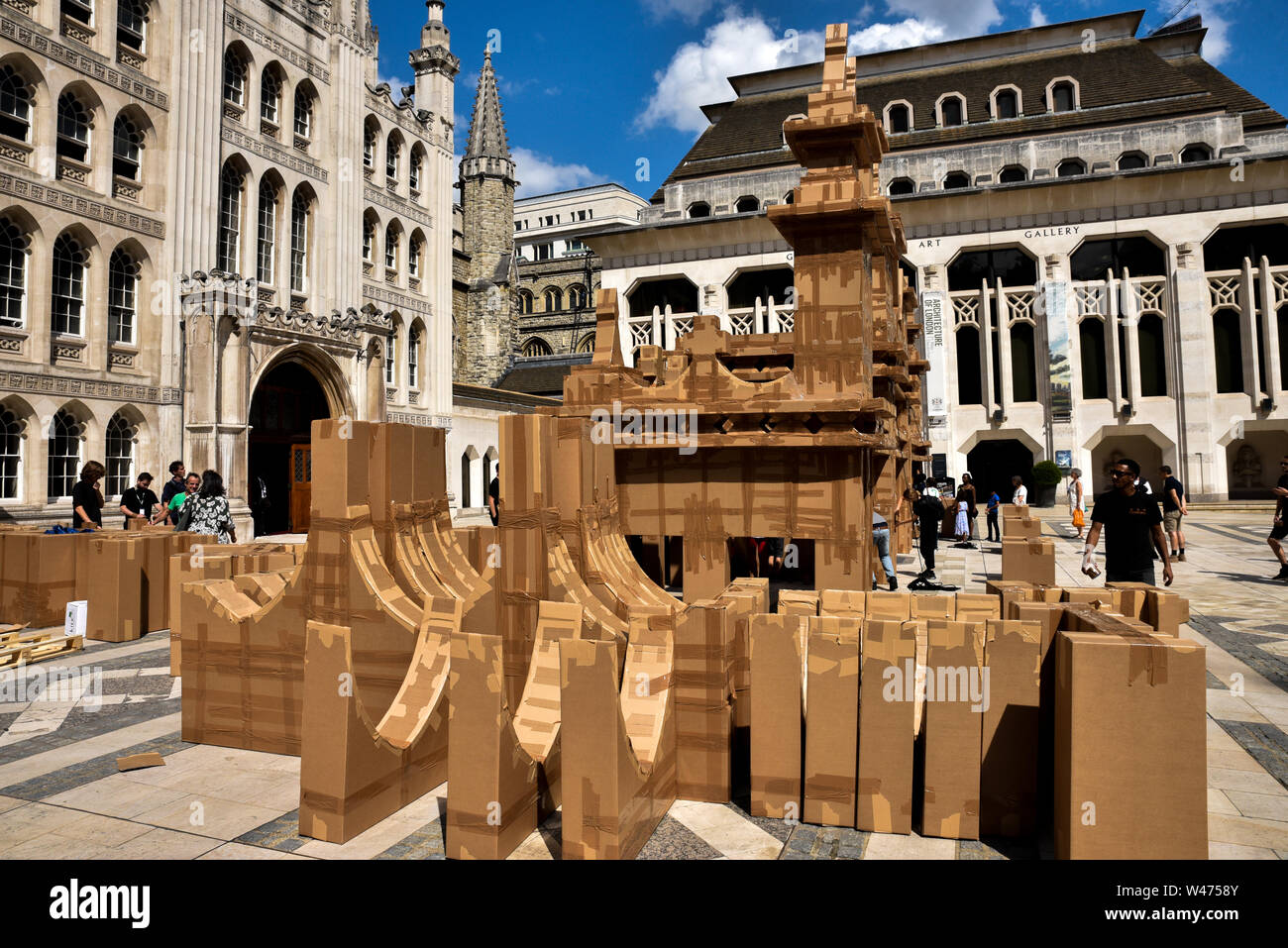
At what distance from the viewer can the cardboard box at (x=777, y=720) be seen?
164 inches

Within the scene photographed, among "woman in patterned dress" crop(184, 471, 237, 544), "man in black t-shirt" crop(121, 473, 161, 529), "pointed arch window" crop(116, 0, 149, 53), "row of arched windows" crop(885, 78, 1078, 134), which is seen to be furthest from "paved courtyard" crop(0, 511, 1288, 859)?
"row of arched windows" crop(885, 78, 1078, 134)

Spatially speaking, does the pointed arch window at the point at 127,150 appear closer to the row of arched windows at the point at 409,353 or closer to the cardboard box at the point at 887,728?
the row of arched windows at the point at 409,353

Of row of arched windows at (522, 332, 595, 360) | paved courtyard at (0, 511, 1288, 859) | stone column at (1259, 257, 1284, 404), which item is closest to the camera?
paved courtyard at (0, 511, 1288, 859)

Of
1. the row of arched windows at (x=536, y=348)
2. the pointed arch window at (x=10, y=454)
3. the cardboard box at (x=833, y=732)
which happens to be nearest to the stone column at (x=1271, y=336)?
the cardboard box at (x=833, y=732)

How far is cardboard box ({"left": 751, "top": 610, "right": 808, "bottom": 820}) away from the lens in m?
4.17

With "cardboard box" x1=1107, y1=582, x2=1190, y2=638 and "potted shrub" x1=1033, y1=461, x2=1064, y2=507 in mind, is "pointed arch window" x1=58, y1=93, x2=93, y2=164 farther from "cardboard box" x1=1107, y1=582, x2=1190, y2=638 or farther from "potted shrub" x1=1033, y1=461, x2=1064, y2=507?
"potted shrub" x1=1033, y1=461, x2=1064, y2=507

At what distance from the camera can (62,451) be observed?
18094mm

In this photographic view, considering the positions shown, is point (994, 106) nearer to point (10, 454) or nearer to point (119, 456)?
point (119, 456)

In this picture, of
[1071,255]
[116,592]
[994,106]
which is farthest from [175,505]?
[994,106]

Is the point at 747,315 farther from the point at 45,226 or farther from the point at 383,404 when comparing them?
the point at 45,226

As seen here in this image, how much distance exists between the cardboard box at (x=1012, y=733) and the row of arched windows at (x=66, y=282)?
794 inches

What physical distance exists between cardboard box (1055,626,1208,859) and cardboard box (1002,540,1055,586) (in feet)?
20.6
